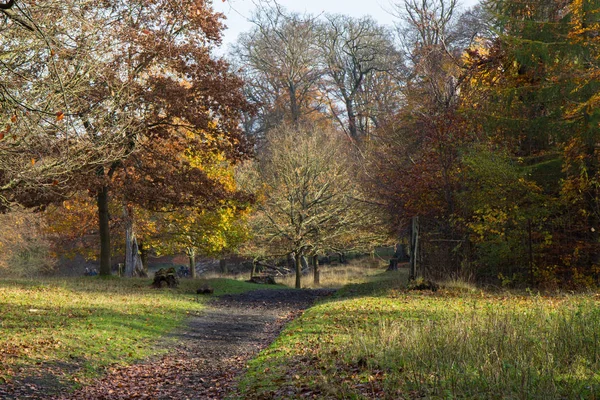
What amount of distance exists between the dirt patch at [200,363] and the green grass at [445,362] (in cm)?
72

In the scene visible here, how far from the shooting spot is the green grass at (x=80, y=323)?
33.4ft

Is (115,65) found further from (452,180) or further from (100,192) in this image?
(452,180)

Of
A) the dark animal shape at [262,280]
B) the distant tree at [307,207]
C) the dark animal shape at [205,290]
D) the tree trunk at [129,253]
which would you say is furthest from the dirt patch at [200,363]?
the tree trunk at [129,253]

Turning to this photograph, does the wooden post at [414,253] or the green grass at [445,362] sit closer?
the green grass at [445,362]

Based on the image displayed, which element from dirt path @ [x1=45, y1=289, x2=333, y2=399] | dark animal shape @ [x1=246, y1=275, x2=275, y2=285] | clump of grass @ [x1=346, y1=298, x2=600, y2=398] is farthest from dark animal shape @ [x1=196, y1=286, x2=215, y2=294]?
clump of grass @ [x1=346, y1=298, x2=600, y2=398]

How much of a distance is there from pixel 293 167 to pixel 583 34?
16903mm

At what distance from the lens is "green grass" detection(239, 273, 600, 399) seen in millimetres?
6723

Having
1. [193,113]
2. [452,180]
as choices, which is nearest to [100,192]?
[193,113]

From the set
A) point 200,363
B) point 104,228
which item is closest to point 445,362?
point 200,363

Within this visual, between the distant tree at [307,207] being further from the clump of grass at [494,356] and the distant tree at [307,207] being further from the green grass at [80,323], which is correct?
the clump of grass at [494,356]

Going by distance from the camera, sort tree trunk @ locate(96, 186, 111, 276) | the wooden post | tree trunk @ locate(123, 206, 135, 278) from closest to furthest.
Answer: the wooden post < tree trunk @ locate(96, 186, 111, 276) < tree trunk @ locate(123, 206, 135, 278)

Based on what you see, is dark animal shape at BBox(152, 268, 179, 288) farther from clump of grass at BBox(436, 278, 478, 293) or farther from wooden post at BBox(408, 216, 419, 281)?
clump of grass at BBox(436, 278, 478, 293)

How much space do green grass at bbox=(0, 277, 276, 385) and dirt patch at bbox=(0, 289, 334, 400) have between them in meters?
0.45

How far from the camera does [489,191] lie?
19.8 metres
